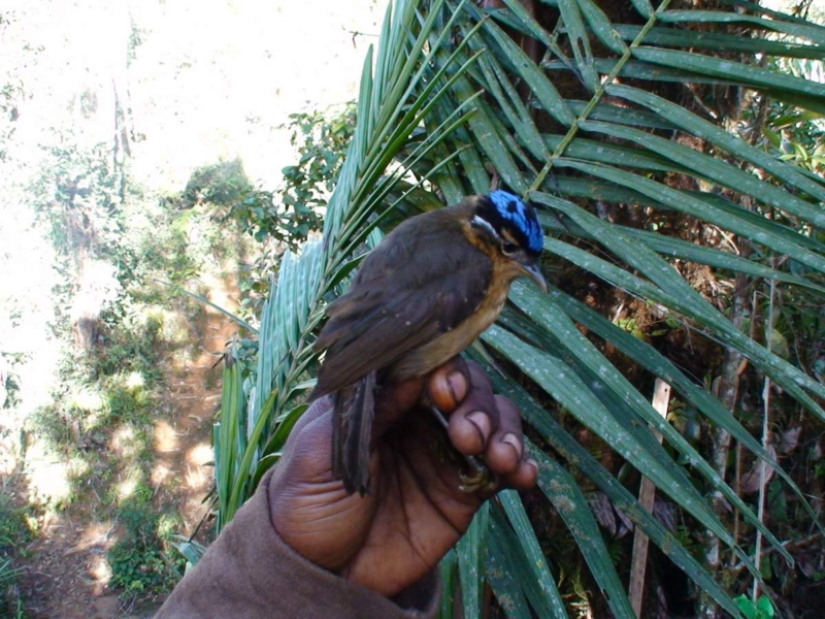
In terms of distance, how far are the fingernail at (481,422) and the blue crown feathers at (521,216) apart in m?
0.58

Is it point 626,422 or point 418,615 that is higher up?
point 626,422

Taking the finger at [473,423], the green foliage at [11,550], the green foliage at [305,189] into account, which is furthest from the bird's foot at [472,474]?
the green foliage at [11,550]

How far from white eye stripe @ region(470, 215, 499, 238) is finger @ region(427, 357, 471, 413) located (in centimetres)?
48

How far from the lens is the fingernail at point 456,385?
6.44 feet

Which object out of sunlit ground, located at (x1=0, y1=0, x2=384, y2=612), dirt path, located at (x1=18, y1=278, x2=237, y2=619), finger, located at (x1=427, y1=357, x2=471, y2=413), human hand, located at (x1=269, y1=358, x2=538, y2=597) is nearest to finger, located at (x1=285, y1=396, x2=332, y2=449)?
human hand, located at (x1=269, y1=358, x2=538, y2=597)

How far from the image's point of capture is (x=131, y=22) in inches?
402

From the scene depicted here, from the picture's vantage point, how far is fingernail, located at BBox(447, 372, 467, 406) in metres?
1.96

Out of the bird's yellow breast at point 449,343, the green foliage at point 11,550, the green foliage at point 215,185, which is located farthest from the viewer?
the green foliage at point 215,185

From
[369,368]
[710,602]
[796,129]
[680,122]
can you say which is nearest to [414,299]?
[369,368]

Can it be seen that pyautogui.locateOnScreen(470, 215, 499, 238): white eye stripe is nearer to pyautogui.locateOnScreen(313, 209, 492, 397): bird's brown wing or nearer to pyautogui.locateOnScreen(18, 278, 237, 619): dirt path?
pyautogui.locateOnScreen(313, 209, 492, 397): bird's brown wing

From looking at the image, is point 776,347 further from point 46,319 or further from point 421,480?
point 46,319

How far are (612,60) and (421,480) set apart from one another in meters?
1.53

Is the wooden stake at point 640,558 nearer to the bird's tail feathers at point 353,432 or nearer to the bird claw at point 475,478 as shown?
the bird claw at point 475,478

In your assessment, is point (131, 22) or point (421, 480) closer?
point (421, 480)
